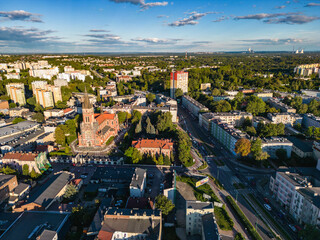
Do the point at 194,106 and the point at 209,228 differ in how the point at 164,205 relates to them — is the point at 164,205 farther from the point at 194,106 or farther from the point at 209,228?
the point at 194,106

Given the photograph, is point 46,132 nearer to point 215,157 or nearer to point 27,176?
point 27,176

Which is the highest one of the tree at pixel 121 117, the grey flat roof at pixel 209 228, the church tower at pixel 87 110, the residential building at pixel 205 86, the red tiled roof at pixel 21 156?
the church tower at pixel 87 110

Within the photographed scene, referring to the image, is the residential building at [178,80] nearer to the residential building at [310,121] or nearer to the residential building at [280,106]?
the residential building at [280,106]

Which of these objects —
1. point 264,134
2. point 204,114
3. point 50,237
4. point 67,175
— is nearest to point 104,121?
point 67,175

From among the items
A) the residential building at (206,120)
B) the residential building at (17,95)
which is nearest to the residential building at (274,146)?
the residential building at (206,120)

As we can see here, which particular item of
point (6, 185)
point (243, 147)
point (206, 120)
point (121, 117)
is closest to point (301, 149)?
point (243, 147)

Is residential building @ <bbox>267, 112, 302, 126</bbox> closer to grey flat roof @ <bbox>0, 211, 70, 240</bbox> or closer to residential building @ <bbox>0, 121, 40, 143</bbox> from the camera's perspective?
grey flat roof @ <bbox>0, 211, 70, 240</bbox>
